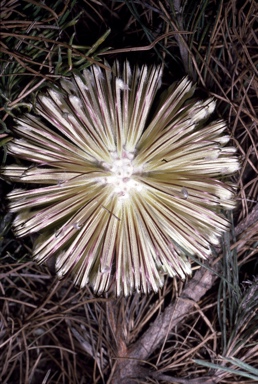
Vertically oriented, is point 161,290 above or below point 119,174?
below

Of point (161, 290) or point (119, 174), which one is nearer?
point (119, 174)

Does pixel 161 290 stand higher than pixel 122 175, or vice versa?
pixel 122 175

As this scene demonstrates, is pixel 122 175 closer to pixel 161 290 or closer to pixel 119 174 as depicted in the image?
pixel 119 174

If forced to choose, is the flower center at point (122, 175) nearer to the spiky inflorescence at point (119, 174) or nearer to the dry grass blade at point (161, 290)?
the spiky inflorescence at point (119, 174)

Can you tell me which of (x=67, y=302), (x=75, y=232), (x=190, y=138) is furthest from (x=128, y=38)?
(x=67, y=302)

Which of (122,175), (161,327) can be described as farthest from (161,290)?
(122,175)

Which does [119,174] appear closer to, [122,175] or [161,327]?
[122,175]

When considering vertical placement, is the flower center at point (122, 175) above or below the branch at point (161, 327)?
above

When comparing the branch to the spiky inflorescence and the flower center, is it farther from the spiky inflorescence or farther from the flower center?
the flower center

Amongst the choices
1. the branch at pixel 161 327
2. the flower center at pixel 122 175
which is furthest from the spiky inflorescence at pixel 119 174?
the branch at pixel 161 327
